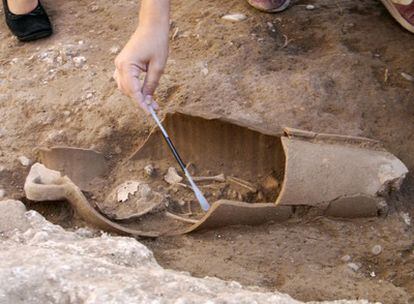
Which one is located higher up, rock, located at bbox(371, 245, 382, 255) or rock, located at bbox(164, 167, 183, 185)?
rock, located at bbox(164, 167, 183, 185)

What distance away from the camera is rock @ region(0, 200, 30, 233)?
1.41 meters

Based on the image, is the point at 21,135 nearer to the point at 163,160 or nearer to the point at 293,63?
the point at 163,160

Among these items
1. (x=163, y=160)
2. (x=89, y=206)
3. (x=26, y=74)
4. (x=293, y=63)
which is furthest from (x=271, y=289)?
(x=26, y=74)

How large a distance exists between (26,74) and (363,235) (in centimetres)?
138

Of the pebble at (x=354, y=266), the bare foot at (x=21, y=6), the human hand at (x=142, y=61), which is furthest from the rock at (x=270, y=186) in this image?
the bare foot at (x=21, y=6)

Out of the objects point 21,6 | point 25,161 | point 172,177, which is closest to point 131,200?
point 172,177

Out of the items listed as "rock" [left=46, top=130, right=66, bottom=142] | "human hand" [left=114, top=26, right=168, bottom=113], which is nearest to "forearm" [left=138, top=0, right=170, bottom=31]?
"human hand" [left=114, top=26, right=168, bottom=113]

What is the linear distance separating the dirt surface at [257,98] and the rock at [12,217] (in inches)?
9.3

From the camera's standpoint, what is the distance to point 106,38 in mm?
2525

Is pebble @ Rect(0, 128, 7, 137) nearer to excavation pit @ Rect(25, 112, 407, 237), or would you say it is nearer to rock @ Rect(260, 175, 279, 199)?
excavation pit @ Rect(25, 112, 407, 237)

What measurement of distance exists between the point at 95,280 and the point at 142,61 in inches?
25.8

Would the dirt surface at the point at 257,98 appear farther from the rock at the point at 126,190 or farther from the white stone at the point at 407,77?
the rock at the point at 126,190

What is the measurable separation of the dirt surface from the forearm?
1.57 ft

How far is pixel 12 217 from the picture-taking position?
1.44 meters
